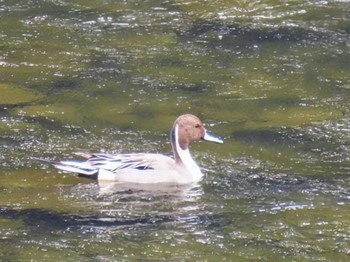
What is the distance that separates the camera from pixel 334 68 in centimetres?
1274

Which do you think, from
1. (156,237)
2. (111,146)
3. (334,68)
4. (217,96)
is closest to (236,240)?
(156,237)

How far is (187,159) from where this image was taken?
33.0ft

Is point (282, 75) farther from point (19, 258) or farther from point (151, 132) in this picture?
point (19, 258)

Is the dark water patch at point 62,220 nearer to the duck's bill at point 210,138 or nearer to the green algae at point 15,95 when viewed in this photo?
the duck's bill at point 210,138

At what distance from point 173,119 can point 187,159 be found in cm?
127

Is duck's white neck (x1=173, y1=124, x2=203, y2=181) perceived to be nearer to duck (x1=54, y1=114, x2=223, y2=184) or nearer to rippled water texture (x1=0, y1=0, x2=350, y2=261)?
duck (x1=54, y1=114, x2=223, y2=184)

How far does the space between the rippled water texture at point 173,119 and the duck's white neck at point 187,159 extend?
4.1 inches

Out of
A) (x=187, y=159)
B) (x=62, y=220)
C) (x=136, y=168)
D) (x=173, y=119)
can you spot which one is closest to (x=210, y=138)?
(x=187, y=159)

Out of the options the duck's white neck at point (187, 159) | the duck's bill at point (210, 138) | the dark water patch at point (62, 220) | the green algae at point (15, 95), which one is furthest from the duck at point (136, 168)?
the green algae at point (15, 95)

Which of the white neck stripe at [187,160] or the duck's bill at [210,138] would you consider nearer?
the white neck stripe at [187,160]

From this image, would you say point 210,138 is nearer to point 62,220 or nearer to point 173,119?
point 173,119

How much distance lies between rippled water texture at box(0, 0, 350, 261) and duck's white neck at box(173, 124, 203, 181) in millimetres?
103

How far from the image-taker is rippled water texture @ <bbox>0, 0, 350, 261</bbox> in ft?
27.7

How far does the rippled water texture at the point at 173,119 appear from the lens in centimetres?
845
